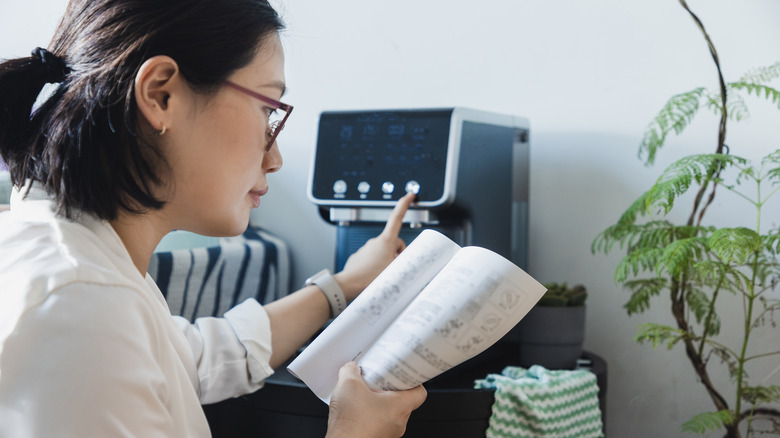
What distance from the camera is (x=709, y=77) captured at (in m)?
1.36

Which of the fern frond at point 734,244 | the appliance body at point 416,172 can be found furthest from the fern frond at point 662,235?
the appliance body at point 416,172

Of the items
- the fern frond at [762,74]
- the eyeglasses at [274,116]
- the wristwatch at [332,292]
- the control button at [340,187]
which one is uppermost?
the fern frond at [762,74]

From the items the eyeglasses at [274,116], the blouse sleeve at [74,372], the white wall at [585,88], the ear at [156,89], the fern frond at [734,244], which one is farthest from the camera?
the white wall at [585,88]

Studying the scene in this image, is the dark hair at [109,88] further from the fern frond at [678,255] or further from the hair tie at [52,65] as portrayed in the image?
the fern frond at [678,255]

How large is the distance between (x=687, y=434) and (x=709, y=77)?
0.68m

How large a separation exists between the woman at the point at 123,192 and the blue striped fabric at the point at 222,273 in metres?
0.51

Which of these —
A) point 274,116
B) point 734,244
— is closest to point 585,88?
point 734,244

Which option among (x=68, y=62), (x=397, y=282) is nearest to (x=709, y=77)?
(x=397, y=282)

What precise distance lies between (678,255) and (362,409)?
54cm

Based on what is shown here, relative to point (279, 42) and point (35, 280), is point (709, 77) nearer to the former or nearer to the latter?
point (279, 42)

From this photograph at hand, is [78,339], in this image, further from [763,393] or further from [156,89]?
[763,393]

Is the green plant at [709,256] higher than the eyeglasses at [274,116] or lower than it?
lower

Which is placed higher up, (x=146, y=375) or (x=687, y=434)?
(x=146, y=375)

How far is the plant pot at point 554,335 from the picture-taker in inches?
48.4
